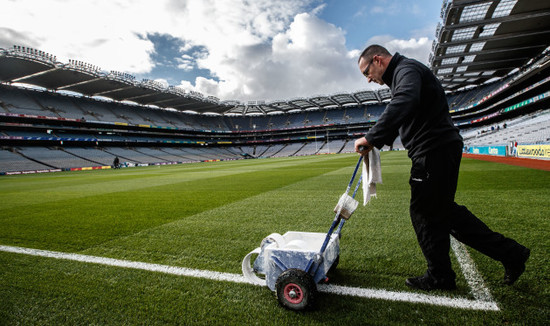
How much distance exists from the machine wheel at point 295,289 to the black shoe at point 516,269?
1.61 meters

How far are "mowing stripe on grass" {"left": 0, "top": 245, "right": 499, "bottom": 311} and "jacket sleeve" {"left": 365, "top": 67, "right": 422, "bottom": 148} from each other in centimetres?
122

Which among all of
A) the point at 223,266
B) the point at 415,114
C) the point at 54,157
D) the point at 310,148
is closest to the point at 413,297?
the point at 415,114

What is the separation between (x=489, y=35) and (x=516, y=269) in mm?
34819

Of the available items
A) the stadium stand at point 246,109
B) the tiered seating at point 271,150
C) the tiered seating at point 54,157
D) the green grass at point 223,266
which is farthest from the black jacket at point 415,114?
the tiered seating at point 271,150

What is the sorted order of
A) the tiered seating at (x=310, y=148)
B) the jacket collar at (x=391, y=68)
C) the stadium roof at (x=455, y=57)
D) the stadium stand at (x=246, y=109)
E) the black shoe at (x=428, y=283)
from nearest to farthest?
the black shoe at (x=428, y=283), the jacket collar at (x=391, y=68), the stadium roof at (x=455, y=57), the stadium stand at (x=246, y=109), the tiered seating at (x=310, y=148)

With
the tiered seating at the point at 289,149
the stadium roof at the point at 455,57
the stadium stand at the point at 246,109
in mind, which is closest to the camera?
the stadium roof at the point at 455,57

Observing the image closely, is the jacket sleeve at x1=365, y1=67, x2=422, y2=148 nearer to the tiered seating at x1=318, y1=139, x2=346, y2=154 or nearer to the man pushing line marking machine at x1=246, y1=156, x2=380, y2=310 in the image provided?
the man pushing line marking machine at x1=246, y1=156, x2=380, y2=310

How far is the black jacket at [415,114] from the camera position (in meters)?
1.95

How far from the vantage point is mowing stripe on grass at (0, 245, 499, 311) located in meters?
1.95

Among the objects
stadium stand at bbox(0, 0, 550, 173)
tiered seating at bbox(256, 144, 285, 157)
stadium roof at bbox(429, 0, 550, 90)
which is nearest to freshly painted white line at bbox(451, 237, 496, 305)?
stadium stand at bbox(0, 0, 550, 173)

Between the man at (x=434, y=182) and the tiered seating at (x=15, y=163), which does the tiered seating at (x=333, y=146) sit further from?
the man at (x=434, y=182)

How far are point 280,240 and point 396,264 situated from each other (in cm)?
124

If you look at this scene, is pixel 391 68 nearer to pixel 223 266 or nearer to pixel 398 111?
pixel 398 111

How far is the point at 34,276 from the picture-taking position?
8.90 ft
